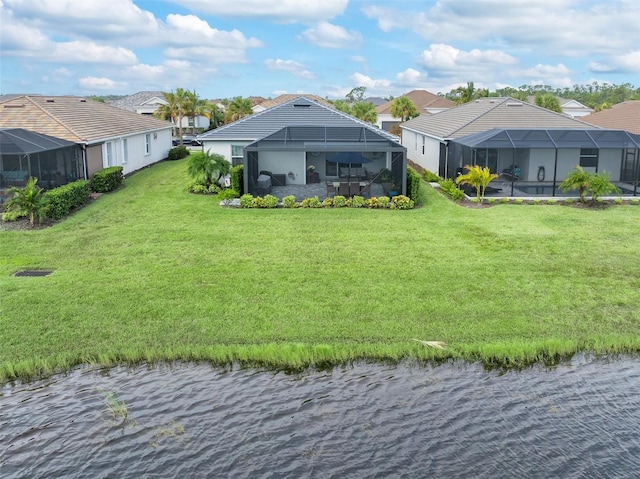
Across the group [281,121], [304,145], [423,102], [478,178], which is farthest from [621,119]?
[423,102]

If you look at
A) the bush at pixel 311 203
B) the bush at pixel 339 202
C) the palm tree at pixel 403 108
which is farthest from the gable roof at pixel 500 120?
the palm tree at pixel 403 108

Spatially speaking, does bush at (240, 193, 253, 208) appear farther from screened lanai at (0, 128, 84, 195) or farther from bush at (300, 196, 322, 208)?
screened lanai at (0, 128, 84, 195)

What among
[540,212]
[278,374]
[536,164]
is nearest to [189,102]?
[536,164]

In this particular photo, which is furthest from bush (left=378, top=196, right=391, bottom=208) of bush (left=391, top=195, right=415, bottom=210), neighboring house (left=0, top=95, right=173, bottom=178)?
neighboring house (left=0, top=95, right=173, bottom=178)

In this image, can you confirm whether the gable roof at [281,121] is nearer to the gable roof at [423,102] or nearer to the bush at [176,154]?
the bush at [176,154]

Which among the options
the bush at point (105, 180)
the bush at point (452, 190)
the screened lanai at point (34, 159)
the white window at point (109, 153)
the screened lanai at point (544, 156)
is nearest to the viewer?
the screened lanai at point (34, 159)

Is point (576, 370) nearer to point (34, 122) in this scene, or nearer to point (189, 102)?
point (34, 122)

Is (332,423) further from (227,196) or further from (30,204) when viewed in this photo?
(227,196)
